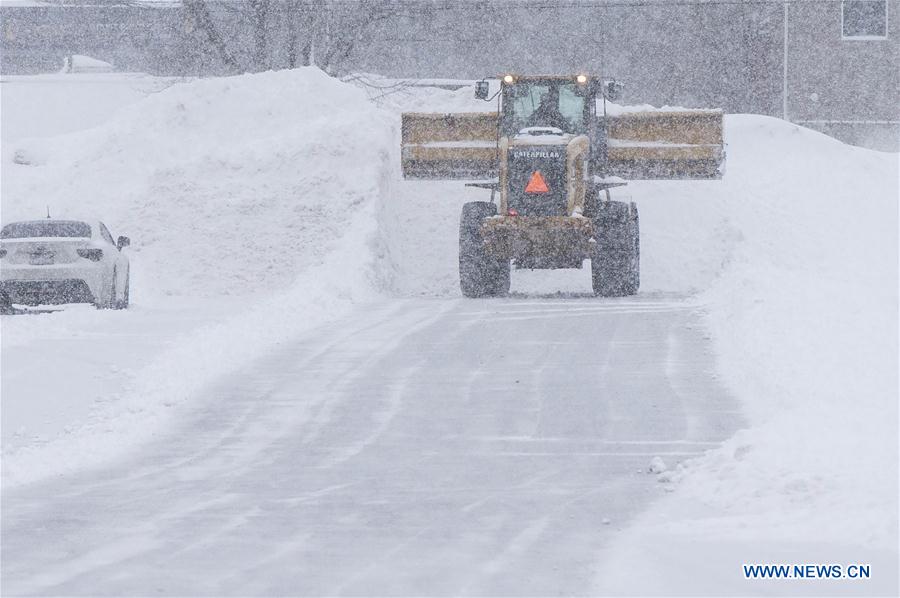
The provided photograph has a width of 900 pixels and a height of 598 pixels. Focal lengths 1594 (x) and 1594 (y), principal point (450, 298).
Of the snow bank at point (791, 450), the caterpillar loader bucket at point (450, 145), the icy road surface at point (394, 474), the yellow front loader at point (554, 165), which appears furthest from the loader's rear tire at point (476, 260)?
the icy road surface at point (394, 474)

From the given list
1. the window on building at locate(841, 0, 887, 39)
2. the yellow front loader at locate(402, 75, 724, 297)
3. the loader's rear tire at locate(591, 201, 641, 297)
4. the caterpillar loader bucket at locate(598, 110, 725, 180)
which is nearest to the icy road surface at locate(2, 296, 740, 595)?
the yellow front loader at locate(402, 75, 724, 297)

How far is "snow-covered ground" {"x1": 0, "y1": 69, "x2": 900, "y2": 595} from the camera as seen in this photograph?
8906mm

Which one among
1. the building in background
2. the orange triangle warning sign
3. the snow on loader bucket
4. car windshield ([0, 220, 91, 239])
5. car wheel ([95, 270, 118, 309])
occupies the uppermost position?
the building in background

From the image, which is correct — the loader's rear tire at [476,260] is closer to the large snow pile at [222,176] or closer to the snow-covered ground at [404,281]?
the snow-covered ground at [404,281]

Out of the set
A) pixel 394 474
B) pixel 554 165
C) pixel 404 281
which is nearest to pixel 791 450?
pixel 394 474

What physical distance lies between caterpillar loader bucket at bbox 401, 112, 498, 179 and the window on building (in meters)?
19.5

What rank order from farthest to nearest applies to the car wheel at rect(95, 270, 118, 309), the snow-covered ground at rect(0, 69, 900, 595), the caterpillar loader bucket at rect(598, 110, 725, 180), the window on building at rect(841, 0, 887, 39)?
1. the window on building at rect(841, 0, 887, 39)
2. the caterpillar loader bucket at rect(598, 110, 725, 180)
3. the car wheel at rect(95, 270, 118, 309)
4. the snow-covered ground at rect(0, 69, 900, 595)

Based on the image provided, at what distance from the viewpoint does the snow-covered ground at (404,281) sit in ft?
29.2

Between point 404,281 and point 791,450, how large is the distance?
57.9ft

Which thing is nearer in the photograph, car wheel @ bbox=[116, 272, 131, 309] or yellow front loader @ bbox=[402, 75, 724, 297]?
yellow front loader @ bbox=[402, 75, 724, 297]

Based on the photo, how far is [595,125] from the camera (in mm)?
23250

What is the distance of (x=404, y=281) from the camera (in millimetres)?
27172

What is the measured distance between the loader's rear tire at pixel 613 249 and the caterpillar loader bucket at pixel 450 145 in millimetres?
1866

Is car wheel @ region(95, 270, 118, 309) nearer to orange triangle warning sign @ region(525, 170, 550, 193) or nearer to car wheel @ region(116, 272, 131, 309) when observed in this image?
car wheel @ region(116, 272, 131, 309)
